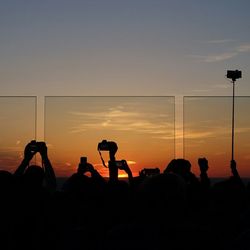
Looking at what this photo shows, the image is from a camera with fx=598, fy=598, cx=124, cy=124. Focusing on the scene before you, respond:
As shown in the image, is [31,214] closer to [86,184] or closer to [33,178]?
[33,178]

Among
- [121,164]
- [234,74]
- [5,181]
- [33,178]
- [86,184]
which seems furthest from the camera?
[234,74]

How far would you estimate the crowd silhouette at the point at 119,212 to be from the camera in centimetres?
232

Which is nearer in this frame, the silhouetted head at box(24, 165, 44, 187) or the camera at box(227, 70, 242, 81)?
the silhouetted head at box(24, 165, 44, 187)

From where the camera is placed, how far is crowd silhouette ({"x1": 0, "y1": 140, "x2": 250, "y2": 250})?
7.63 ft

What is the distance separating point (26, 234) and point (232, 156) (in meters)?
5.76

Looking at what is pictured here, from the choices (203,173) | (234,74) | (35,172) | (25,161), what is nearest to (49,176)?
(25,161)

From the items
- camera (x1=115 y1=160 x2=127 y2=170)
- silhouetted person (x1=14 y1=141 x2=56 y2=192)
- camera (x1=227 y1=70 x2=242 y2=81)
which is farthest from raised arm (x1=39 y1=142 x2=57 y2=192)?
camera (x1=227 y1=70 x2=242 y2=81)

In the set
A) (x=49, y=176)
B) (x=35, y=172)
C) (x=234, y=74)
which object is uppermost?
(x=234, y=74)

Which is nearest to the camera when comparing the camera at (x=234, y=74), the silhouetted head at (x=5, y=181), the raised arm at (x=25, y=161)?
the silhouetted head at (x=5, y=181)

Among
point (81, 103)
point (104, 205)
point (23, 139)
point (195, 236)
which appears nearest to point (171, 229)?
point (195, 236)

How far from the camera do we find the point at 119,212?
15.8 ft

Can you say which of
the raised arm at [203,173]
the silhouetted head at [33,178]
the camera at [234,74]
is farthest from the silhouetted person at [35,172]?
the camera at [234,74]

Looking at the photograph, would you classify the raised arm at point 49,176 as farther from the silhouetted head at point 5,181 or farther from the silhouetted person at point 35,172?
the silhouetted head at point 5,181

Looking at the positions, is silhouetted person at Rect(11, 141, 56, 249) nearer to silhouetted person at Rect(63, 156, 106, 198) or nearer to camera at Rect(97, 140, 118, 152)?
silhouetted person at Rect(63, 156, 106, 198)
